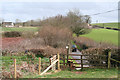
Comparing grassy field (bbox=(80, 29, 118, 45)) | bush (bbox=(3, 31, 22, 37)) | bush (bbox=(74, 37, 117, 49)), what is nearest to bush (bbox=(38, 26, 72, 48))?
bush (bbox=(3, 31, 22, 37))

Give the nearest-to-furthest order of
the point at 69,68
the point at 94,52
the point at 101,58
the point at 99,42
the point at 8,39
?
1. the point at 69,68
2. the point at 101,58
3. the point at 94,52
4. the point at 99,42
5. the point at 8,39

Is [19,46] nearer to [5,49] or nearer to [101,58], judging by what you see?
[5,49]

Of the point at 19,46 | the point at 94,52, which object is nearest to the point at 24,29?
the point at 19,46

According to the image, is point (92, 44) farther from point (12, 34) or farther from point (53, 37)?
point (12, 34)

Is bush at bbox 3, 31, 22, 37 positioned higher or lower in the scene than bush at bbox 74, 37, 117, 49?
higher

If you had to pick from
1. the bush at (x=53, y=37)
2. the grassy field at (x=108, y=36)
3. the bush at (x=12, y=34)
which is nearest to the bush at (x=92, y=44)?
the grassy field at (x=108, y=36)

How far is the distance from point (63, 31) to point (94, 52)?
58.3 ft

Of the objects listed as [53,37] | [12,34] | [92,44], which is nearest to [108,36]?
[92,44]

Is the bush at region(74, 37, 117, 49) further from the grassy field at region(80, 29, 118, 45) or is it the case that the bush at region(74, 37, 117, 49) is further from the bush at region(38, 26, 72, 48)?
the bush at region(38, 26, 72, 48)

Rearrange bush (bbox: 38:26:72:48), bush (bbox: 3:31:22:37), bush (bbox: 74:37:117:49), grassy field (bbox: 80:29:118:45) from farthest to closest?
1. bush (bbox: 38:26:72:48)
2. bush (bbox: 3:31:22:37)
3. bush (bbox: 74:37:117:49)
4. grassy field (bbox: 80:29:118:45)

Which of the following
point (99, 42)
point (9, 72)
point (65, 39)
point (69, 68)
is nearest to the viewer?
point (9, 72)

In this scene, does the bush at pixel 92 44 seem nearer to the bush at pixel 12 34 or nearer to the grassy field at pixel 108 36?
the grassy field at pixel 108 36

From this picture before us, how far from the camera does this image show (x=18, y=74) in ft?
33.2

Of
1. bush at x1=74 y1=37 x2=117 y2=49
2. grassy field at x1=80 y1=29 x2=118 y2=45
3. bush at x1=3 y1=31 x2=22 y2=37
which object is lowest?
bush at x1=74 y1=37 x2=117 y2=49
